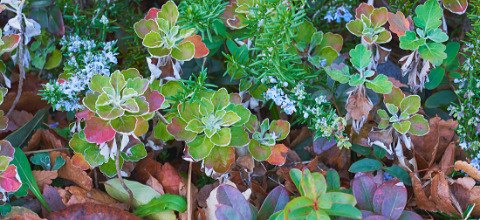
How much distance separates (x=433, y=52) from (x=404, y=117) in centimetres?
14

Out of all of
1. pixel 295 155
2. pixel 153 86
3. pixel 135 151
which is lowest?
pixel 295 155

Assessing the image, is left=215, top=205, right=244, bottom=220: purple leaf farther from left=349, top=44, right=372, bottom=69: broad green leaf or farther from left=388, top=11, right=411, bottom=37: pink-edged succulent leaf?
left=388, top=11, right=411, bottom=37: pink-edged succulent leaf

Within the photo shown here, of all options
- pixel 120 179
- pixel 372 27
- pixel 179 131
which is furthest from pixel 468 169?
pixel 120 179

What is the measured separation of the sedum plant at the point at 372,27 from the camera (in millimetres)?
1354

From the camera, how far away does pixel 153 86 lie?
1.34m

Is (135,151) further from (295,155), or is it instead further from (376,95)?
(376,95)

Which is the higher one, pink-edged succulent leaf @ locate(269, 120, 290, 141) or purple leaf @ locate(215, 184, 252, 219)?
pink-edged succulent leaf @ locate(269, 120, 290, 141)

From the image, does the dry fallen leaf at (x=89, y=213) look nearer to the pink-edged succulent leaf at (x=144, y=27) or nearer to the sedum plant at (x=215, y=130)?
the sedum plant at (x=215, y=130)

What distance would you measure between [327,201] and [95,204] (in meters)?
0.43

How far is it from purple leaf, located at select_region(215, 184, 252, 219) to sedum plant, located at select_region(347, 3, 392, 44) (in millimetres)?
411

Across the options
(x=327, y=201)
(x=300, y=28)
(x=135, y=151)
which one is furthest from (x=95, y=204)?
(x=300, y=28)

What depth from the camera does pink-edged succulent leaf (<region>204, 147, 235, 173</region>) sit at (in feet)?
4.18

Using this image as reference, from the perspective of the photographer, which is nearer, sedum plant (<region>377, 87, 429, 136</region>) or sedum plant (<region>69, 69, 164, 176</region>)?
sedum plant (<region>69, 69, 164, 176</region>)

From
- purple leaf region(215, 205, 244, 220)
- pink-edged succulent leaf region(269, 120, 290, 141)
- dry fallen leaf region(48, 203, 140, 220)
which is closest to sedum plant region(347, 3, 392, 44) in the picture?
pink-edged succulent leaf region(269, 120, 290, 141)
